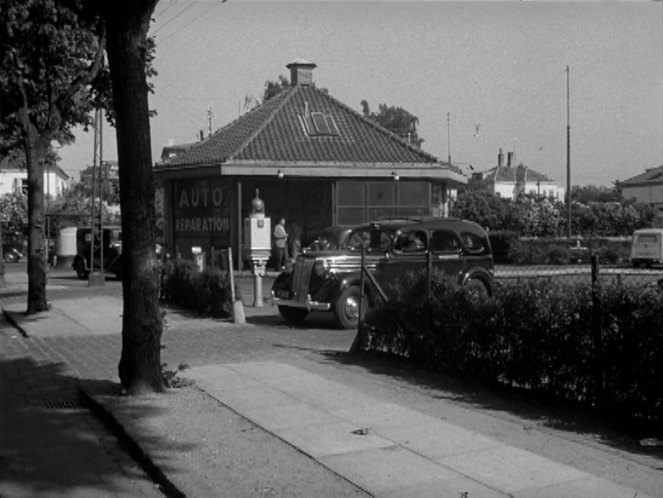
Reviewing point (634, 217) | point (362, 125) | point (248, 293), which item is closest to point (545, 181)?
point (634, 217)

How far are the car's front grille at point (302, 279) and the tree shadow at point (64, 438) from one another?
4884 millimetres

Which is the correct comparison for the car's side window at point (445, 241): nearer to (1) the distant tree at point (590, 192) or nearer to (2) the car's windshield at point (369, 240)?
(2) the car's windshield at point (369, 240)

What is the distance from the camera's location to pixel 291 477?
6.16 meters

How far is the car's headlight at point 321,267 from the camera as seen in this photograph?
49.3ft

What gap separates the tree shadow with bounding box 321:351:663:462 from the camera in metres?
7.18

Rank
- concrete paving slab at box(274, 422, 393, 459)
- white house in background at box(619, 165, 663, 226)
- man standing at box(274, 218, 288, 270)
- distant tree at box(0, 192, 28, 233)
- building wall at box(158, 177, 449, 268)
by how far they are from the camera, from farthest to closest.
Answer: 1. white house in background at box(619, 165, 663, 226)
2. distant tree at box(0, 192, 28, 233)
3. building wall at box(158, 177, 449, 268)
4. man standing at box(274, 218, 288, 270)
5. concrete paving slab at box(274, 422, 393, 459)

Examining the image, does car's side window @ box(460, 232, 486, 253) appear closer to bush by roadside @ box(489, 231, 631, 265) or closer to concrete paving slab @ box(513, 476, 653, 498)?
concrete paving slab @ box(513, 476, 653, 498)

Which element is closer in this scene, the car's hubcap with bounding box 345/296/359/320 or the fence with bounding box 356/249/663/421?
the fence with bounding box 356/249/663/421

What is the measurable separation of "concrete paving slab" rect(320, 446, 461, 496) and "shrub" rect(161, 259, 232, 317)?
33.2 feet

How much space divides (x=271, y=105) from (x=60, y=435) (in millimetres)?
28766

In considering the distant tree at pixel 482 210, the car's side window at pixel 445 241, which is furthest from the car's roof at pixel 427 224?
the distant tree at pixel 482 210

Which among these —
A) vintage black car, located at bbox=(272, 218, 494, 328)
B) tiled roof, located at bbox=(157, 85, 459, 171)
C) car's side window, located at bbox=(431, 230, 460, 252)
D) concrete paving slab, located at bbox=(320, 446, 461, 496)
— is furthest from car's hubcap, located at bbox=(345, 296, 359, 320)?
tiled roof, located at bbox=(157, 85, 459, 171)

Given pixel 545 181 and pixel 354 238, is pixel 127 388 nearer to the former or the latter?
pixel 354 238

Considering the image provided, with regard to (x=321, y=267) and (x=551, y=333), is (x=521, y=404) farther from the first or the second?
(x=321, y=267)
